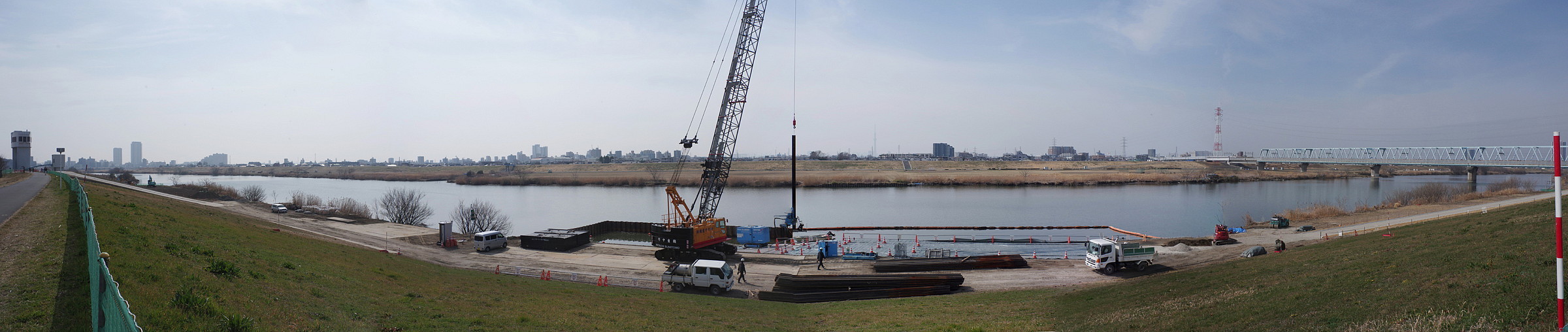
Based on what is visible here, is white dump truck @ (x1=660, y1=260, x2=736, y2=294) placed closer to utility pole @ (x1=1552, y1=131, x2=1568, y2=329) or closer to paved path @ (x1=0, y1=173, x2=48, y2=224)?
paved path @ (x1=0, y1=173, x2=48, y2=224)

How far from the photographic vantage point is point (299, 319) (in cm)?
948

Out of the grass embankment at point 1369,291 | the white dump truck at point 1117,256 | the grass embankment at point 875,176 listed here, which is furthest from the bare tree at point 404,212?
the grass embankment at point 1369,291

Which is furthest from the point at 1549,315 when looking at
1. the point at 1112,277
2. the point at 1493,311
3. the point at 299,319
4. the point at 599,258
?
the point at 599,258

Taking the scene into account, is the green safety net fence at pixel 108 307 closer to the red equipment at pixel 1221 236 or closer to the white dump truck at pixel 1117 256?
the white dump truck at pixel 1117 256

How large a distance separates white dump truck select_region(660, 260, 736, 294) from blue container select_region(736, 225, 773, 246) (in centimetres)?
1618

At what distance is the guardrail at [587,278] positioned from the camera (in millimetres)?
21047

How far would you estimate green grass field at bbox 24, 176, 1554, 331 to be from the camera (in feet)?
27.5

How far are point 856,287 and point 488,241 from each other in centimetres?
1875

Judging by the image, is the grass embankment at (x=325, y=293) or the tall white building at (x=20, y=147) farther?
the tall white building at (x=20, y=147)

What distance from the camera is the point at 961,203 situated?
2584 inches

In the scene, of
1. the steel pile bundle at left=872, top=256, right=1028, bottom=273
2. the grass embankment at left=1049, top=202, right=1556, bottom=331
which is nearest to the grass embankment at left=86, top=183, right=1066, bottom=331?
the grass embankment at left=1049, top=202, right=1556, bottom=331

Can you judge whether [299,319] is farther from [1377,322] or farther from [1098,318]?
[1377,322]

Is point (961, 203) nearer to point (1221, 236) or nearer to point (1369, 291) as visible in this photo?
point (1221, 236)

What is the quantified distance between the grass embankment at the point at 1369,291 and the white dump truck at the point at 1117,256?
4.51 m
